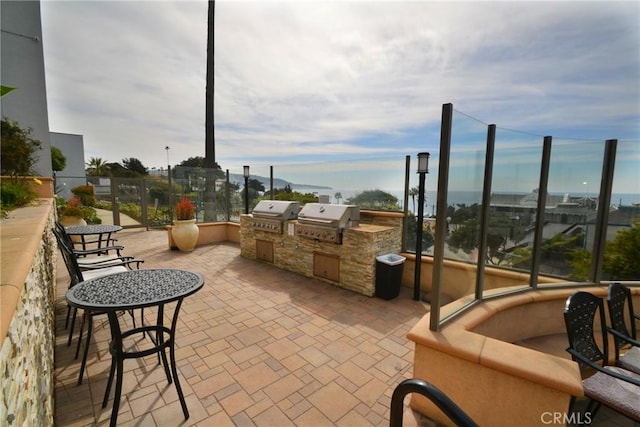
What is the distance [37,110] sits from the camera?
290 inches

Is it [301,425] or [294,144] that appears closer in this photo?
[301,425]

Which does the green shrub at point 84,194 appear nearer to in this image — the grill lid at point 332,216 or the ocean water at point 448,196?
the ocean water at point 448,196

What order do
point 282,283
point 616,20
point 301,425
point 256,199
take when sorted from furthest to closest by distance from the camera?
point 256,199, point 282,283, point 616,20, point 301,425

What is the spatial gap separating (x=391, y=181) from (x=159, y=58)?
16.9ft

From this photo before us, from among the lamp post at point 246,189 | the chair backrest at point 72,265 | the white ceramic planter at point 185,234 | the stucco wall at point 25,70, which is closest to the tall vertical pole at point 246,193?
the lamp post at point 246,189

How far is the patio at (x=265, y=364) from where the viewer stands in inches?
76.0

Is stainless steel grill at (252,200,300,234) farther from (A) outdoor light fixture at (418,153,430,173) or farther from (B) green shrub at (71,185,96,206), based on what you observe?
(B) green shrub at (71,185,96,206)

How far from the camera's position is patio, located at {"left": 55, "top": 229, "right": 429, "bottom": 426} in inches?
76.0

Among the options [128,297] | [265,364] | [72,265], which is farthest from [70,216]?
[265,364]

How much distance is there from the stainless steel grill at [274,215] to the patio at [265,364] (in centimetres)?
145

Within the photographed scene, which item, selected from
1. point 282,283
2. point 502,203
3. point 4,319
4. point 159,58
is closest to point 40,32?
point 159,58

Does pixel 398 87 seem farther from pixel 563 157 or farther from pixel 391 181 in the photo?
pixel 563 157

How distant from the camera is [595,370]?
1.91 meters

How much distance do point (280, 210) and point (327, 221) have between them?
1261 mm
